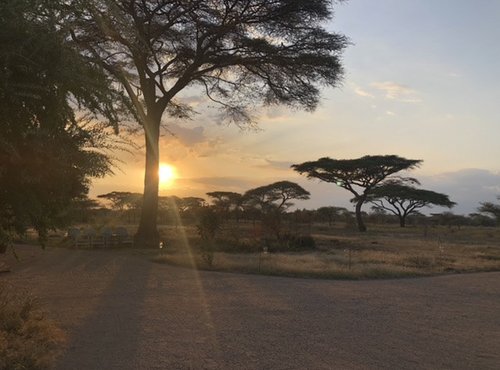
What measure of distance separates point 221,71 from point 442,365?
23373 mm

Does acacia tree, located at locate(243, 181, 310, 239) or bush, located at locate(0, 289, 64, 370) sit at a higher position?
acacia tree, located at locate(243, 181, 310, 239)

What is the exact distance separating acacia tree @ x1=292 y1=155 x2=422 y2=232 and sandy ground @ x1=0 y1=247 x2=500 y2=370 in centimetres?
3975

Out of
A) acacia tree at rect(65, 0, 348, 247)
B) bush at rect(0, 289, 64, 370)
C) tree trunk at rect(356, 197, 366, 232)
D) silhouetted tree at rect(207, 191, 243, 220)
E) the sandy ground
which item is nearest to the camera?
bush at rect(0, 289, 64, 370)

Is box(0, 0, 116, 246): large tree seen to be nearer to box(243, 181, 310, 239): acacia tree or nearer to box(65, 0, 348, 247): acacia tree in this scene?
box(65, 0, 348, 247): acacia tree

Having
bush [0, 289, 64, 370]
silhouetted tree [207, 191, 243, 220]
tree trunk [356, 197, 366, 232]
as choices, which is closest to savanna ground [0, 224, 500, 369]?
bush [0, 289, 64, 370]

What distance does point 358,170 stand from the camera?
54875mm

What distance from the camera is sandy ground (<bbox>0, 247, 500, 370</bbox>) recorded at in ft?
21.1

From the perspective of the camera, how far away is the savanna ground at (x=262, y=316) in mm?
6465

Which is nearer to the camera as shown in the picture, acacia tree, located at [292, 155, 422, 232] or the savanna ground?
the savanna ground

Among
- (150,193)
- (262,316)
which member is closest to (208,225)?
(150,193)

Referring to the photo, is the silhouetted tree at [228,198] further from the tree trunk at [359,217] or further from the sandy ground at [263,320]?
the sandy ground at [263,320]

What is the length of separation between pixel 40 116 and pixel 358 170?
165ft

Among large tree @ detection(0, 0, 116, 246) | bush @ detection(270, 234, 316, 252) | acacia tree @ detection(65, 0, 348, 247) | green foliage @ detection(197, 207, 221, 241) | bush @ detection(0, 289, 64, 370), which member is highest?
acacia tree @ detection(65, 0, 348, 247)

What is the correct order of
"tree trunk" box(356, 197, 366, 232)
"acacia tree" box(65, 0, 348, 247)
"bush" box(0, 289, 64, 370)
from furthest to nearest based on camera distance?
"tree trunk" box(356, 197, 366, 232), "acacia tree" box(65, 0, 348, 247), "bush" box(0, 289, 64, 370)
